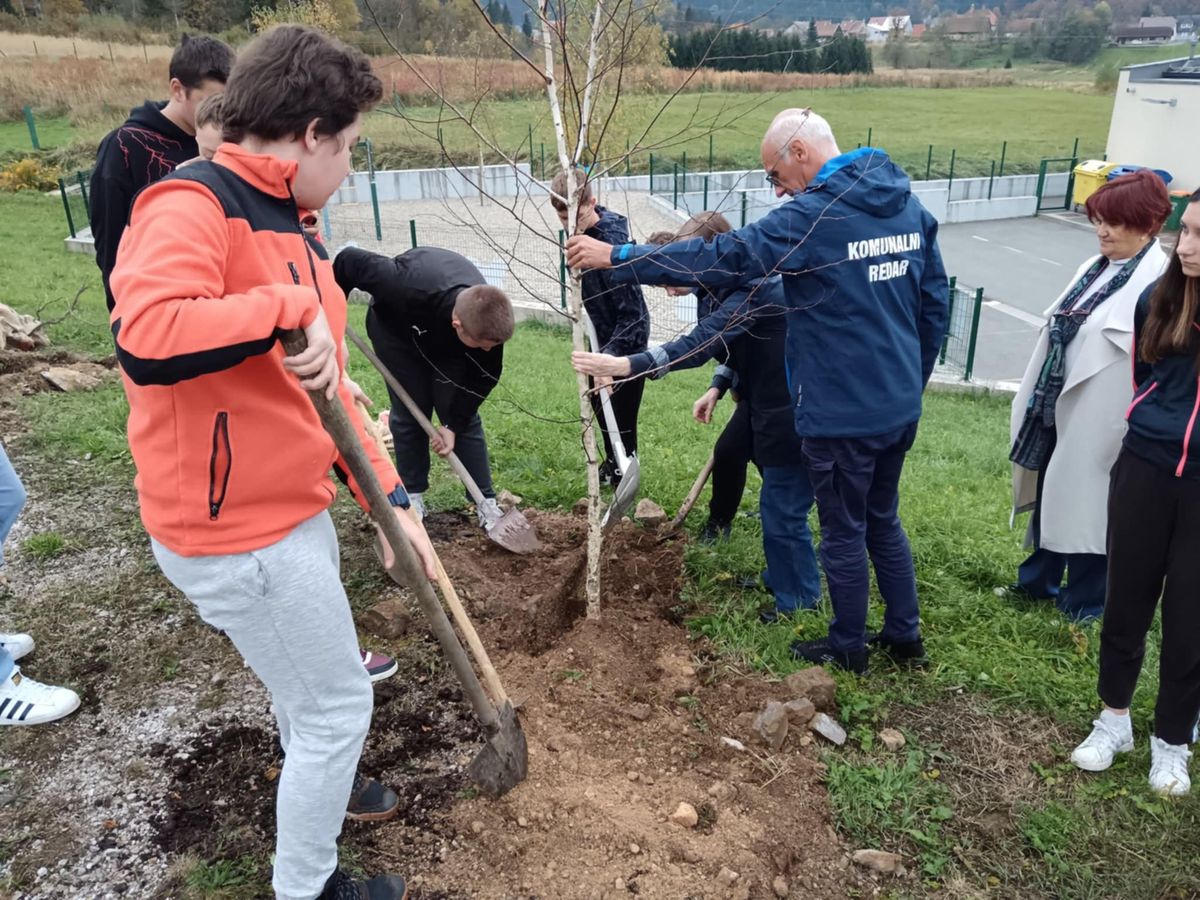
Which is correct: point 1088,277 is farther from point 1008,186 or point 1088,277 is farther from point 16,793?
point 1008,186

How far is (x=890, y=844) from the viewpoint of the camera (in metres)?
2.59

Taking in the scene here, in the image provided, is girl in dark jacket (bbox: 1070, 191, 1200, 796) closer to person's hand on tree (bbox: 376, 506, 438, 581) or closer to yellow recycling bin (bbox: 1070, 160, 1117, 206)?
person's hand on tree (bbox: 376, 506, 438, 581)

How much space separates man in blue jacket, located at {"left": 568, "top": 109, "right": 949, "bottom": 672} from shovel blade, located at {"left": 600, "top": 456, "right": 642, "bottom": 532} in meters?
0.94

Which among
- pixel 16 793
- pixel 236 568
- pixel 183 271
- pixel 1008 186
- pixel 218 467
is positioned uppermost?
pixel 183 271

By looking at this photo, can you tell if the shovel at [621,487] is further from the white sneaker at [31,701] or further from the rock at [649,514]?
the white sneaker at [31,701]

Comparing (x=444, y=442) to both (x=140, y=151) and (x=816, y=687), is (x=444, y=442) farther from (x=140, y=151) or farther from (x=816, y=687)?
(x=816, y=687)

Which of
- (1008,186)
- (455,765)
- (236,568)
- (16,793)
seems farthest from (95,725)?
(1008,186)

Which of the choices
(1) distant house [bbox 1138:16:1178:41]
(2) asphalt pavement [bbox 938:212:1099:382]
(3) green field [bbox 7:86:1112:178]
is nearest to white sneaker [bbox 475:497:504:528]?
(2) asphalt pavement [bbox 938:212:1099:382]

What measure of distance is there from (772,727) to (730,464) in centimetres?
168

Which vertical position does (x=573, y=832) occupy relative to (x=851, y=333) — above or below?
below

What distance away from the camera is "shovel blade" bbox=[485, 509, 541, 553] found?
418 cm

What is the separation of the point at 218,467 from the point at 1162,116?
3701 centimetres

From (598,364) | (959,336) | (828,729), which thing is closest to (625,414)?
(598,364)

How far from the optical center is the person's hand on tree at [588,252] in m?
2.78
